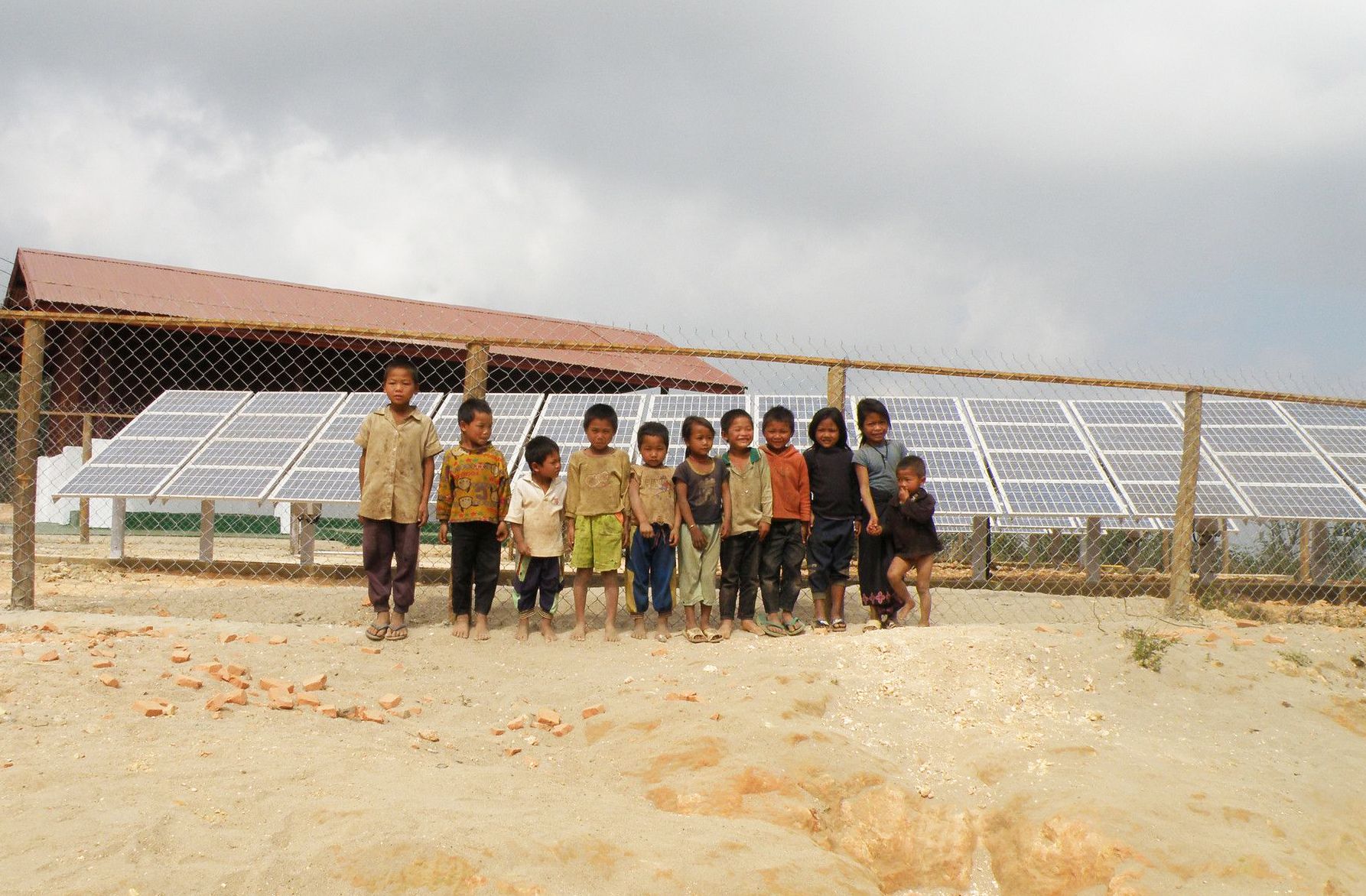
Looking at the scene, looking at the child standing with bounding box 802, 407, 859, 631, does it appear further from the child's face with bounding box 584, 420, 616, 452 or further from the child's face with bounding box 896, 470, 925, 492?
the child's face with bounding box 584, 420, 616, 452

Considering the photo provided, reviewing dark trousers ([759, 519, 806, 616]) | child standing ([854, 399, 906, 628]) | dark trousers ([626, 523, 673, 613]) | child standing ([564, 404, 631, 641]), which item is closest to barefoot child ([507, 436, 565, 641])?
child standing ([564, 404, 631, 641])

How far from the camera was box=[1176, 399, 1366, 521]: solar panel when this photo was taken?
8.17 meters

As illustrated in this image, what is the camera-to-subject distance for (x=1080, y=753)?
4152mm

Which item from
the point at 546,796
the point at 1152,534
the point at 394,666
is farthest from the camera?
the point at 1152,534

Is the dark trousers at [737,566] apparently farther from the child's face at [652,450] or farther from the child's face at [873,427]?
the child's face at [873,427]

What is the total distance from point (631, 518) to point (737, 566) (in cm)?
72

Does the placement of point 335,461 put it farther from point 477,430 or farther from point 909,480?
point 909,480

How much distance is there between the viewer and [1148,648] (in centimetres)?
509

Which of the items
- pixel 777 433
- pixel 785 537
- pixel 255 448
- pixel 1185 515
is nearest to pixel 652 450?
pixel 777 433

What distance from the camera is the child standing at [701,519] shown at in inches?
237

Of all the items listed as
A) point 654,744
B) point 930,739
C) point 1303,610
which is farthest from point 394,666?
point 1303,610

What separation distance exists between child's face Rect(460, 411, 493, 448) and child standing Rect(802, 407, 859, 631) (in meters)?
2.01

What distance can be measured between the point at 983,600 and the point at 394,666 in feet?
15.7

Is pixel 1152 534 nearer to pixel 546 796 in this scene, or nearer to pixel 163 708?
pixel 546 796
